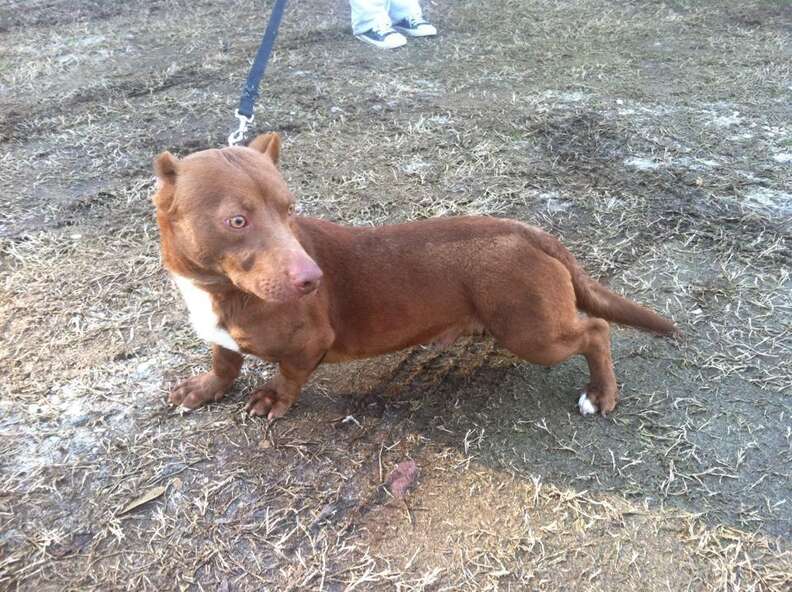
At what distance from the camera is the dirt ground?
108 inches

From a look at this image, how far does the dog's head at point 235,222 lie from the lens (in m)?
2.46

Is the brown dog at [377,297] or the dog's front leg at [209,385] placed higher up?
the brown dog at [377,297]

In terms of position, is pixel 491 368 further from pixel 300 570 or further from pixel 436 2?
pixel 436 2

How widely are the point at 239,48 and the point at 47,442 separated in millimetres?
6332

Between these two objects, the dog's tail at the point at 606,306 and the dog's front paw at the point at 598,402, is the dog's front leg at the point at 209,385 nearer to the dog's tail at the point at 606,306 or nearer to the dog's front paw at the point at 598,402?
the dog's tail at the point at 606,306

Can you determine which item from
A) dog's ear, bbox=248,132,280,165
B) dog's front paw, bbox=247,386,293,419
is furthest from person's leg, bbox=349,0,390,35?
dog's front paw, bbox=247,386,293,419

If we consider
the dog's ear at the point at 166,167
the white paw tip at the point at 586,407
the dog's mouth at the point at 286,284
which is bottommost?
the white paw tip at the point at 586,407

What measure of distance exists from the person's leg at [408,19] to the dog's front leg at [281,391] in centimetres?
680

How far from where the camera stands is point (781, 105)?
21.2ft

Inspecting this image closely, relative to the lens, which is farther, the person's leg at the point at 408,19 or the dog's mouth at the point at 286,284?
the person's leg at the point at 408,19

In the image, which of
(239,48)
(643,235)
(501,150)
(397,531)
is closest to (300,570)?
(397,531)

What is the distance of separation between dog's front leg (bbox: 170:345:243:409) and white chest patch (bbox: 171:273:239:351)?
11.2 inches

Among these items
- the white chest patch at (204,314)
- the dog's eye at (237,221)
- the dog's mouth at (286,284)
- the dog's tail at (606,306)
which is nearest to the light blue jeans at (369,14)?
the dog's tail at (606,306)

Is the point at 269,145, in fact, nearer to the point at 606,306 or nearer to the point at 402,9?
the point at 606,306
